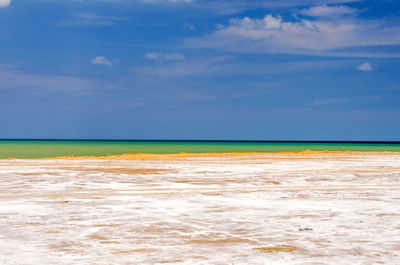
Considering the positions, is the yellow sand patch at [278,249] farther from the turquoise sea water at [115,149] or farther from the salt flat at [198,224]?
the turquoise sea water at [115,149]

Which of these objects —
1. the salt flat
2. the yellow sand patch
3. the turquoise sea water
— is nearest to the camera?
the salt flat

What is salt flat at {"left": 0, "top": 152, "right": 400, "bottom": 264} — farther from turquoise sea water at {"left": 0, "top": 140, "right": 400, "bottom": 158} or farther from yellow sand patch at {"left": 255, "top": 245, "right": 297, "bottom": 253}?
turquoise sea water at {"left": 0, "top": 140, "right": 400, "bottom": 158}

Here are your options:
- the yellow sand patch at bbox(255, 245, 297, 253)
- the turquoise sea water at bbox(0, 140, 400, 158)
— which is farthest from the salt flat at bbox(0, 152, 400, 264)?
the turquoise sea water at bbox(0, 140, 400, 158)

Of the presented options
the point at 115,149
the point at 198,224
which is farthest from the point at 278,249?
the point at 115,149

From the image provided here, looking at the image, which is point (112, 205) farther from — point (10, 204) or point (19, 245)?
point (19, 245)

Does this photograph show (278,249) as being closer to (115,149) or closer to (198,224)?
(198,224)

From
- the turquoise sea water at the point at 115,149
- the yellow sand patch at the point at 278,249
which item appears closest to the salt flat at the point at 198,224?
the yellow sand patch at the point at 278,249

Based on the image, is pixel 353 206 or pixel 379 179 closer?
pixel 353 206

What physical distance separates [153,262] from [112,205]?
5765mm

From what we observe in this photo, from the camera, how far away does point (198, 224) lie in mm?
9766

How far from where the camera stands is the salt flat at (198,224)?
729cm

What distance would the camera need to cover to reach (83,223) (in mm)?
9844

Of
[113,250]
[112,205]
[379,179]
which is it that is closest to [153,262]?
[113,250]

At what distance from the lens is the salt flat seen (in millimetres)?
7285
